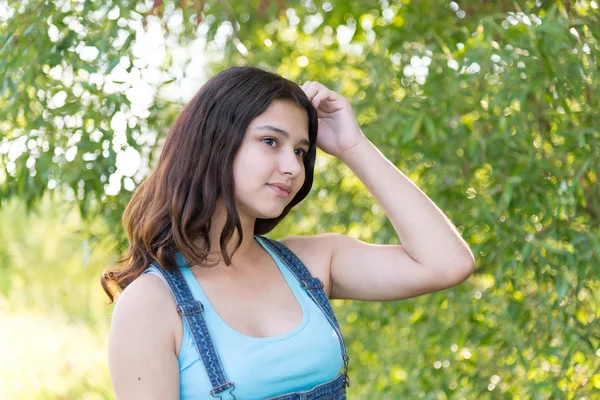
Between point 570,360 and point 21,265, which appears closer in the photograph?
point 570,360

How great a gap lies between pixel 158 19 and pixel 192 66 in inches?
11.9

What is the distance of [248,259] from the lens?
1.64 meters

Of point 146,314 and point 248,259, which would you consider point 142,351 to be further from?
point 248,259

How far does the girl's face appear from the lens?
4.95ft

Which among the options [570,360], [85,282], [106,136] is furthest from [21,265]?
[570,360]

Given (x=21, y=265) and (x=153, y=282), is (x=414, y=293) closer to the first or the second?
(x=153, y=282)

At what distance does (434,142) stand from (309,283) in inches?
35.9

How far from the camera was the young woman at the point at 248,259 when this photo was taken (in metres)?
1.38

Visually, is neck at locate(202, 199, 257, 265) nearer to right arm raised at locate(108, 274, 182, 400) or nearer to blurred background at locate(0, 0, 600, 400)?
right arm raised at locate(108, 274, 182, 400)

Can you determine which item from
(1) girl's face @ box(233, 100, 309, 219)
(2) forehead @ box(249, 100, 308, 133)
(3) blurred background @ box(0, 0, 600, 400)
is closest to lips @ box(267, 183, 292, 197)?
(1) girl's face @ box(233, 100, 309, 219)

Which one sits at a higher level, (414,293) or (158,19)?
(158,19)

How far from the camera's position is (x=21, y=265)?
5.86m

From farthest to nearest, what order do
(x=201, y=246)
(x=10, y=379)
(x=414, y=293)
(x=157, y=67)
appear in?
1. (x=10, y=379)
2. (x=157, y=67)
3. (x=414, y=293)
4. (x=201, y=246)

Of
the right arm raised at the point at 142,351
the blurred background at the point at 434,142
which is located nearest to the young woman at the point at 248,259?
the right arm raised at the point at 142,351
